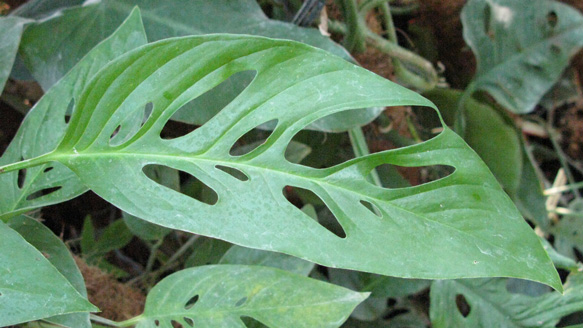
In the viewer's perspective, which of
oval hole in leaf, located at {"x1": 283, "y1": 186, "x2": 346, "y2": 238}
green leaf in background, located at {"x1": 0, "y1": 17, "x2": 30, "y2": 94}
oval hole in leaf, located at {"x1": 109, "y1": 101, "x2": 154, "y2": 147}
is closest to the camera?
oval hole in leaf, located at {"x1": 109, "y1": 101, "x2": 154, "y2": 147}

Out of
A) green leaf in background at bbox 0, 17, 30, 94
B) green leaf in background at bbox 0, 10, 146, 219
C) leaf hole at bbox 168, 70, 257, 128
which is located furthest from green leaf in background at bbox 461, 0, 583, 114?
green leaf in background at bbox 0, 17, 30, 94

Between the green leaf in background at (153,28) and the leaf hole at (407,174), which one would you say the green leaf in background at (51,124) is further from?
the leaf hole at (407,174)

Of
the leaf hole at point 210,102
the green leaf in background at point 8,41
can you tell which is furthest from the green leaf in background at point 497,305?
the green leaf in background at point 8,41

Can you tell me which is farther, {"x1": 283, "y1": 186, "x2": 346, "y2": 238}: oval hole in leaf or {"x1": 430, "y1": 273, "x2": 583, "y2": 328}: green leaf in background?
{"x1": 283, "y1": 186, "x2": 346, "y2": 238}: oval hole in leaf

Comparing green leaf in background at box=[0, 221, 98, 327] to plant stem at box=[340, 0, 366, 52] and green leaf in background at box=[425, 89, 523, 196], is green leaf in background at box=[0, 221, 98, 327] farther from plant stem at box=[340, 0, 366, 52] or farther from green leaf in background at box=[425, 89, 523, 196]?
green leaf in background at box=[425, 89, 523, 196]

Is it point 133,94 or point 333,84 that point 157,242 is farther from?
point 333,84

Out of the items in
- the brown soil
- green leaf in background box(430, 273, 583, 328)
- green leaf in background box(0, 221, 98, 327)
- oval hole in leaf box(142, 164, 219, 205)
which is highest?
green leaf in background box(0, 221, 98, 327)
